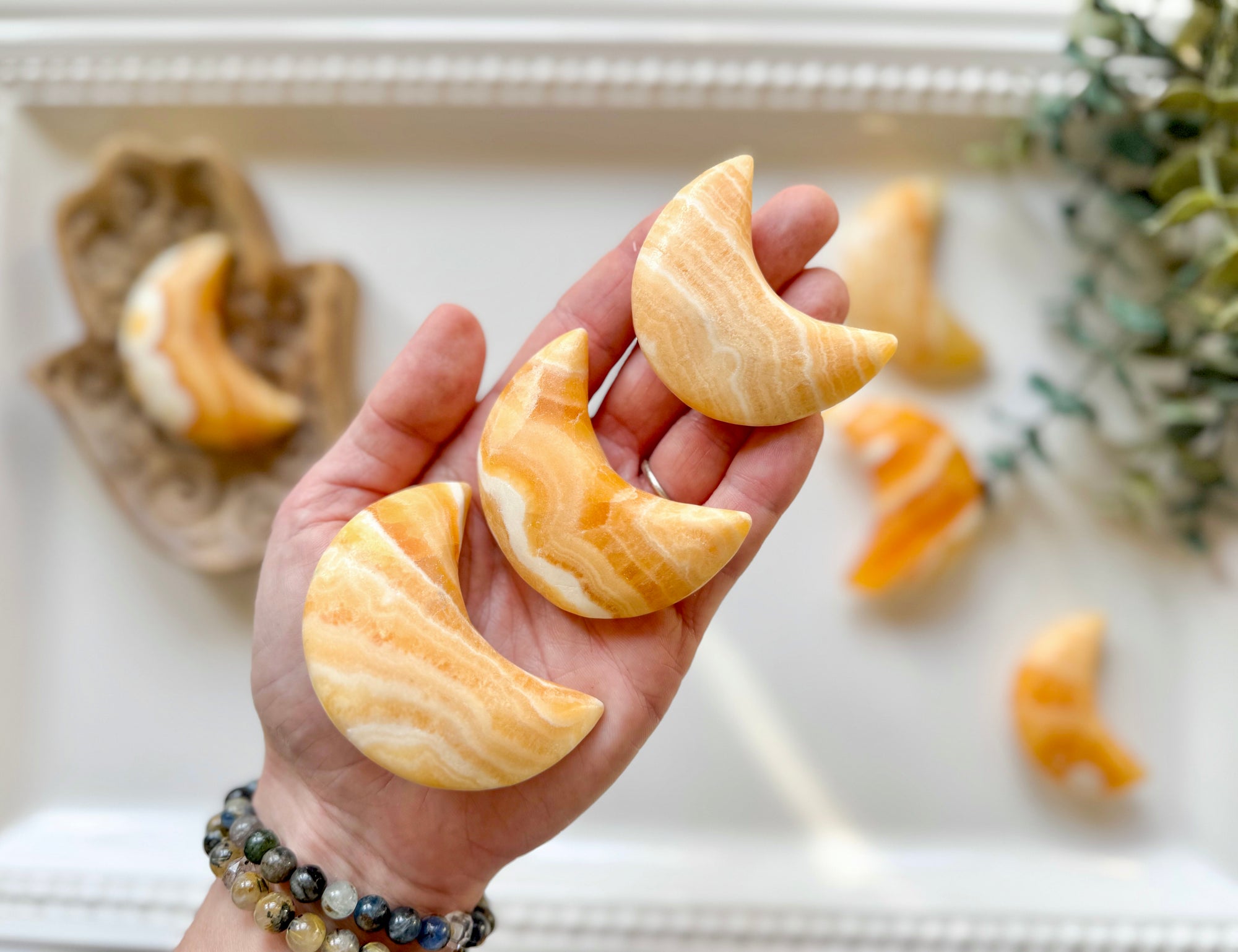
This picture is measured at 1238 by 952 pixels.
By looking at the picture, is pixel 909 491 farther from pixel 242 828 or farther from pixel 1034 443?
pixel 242 828

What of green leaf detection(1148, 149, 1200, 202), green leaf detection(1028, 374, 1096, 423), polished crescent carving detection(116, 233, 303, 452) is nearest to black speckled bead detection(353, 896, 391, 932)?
polished crescent carving detection(116, 233, 303, 452)

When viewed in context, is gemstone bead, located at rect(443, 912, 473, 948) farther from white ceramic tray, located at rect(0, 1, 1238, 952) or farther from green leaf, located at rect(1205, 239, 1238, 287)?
green leaf, located at rect(1205, 239, 1238, 287)

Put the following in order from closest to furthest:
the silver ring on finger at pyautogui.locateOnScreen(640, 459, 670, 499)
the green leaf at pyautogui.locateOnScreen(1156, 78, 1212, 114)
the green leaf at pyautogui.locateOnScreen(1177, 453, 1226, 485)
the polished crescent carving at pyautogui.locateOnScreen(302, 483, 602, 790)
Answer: the polished crescent carving at pyautogui.locateOnScreen(302, 483, 602, 790) → the silver ring on finger at pyautogui.locateOnScreen(640, 459, 670, 499) → the green leaf at pyautogui.locateOnScreen(1156, 78, 1212, 114) → the green leaf at pyautogui.locateOnScreen(1177, 453, 1226, 485)

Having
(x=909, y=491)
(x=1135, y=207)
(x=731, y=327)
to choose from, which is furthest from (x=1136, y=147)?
(x=731, y=327)

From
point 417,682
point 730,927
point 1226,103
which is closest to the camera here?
point 417,682

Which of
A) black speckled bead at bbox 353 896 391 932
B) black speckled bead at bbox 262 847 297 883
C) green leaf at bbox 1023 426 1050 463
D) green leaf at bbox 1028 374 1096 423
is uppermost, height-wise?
green leaf at bbox 1028 374 1096 423

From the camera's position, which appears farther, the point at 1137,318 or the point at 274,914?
the point at 1137,318

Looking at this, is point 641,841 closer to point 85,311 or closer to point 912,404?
point 912,404
